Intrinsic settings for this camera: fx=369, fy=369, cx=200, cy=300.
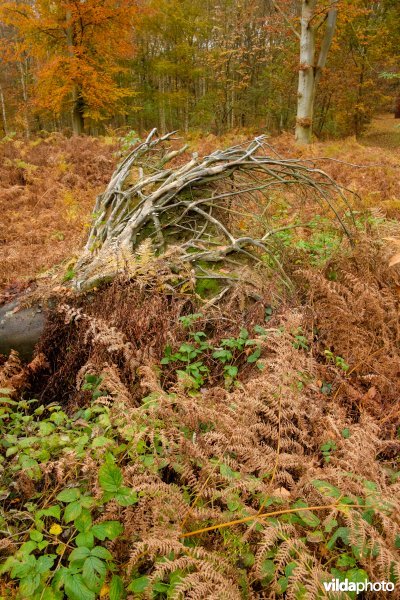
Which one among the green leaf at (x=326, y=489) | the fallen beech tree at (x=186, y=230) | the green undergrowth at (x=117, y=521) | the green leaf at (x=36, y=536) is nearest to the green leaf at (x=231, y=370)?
the green undergrowth at (x=117, y=521)

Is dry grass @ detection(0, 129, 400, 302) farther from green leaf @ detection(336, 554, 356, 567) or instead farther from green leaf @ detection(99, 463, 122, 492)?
green leaf @ detection(336, 554, 356, 567)

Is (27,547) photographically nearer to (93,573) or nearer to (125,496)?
(93,573)

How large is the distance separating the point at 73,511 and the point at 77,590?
1.14 feet

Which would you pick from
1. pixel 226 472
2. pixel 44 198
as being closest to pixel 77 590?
pixel 226 472

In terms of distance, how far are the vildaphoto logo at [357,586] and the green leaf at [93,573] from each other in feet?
3.09

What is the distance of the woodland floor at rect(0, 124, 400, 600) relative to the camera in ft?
5.39

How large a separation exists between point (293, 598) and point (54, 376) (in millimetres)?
2787

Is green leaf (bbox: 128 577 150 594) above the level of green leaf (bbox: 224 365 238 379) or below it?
below

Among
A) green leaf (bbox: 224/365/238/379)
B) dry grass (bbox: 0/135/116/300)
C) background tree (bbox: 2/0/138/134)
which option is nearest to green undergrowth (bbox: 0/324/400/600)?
green leaf (bbox: 224/365/238/379)

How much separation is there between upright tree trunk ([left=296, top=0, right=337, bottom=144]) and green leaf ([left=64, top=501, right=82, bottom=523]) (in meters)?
13.6

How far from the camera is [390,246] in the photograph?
3.89m

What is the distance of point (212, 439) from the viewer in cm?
220

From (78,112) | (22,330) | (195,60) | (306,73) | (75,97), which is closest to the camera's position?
(22,330)

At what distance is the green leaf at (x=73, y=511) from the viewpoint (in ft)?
5.85
